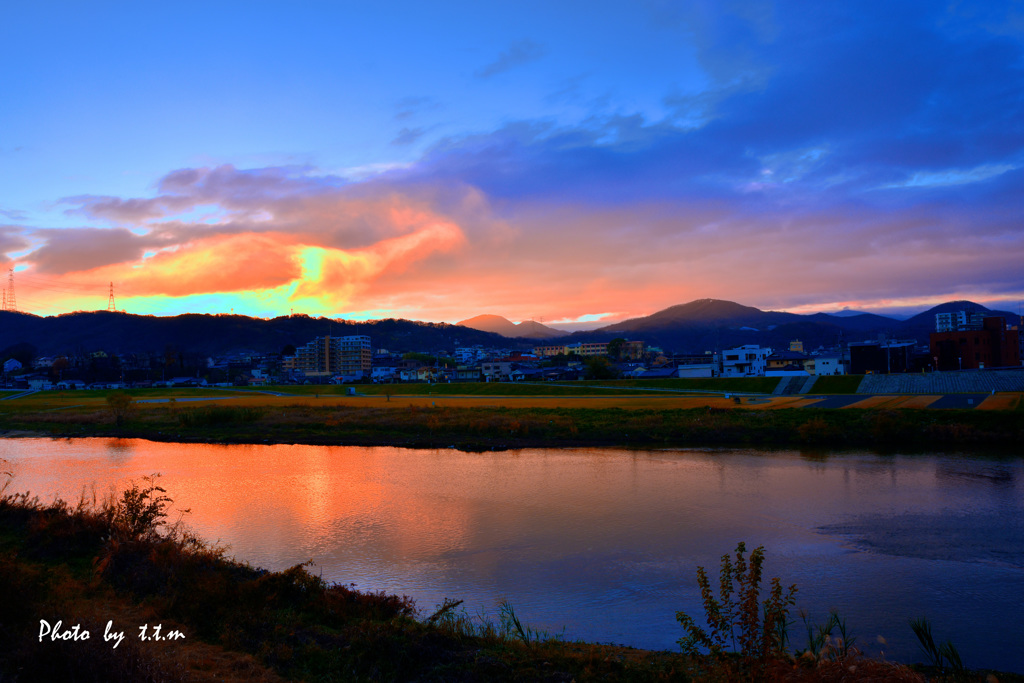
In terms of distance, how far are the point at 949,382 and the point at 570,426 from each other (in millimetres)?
35397

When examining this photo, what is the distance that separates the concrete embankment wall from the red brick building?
26.1 metres

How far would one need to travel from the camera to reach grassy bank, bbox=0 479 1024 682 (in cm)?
580

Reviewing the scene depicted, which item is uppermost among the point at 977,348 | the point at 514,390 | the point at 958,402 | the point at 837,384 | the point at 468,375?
the point at 977,348

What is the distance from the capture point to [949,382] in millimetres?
49375

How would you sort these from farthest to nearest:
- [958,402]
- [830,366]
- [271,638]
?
[830,366] < [958,402] < [271,638]

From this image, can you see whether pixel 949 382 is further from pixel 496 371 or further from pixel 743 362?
pixel 496 371

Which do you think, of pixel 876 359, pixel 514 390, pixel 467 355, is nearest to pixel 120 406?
pixel 514 390

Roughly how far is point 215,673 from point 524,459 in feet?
69.3

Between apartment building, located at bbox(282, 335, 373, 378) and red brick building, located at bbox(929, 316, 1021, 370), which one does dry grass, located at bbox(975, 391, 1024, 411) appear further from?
apartment building, located at bbox(282, 335, 373, 378)

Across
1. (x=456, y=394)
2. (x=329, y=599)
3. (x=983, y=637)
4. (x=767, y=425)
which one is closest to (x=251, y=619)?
(x=329, y=599)

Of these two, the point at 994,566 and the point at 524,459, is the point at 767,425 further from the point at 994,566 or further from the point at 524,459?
the point at 994,566

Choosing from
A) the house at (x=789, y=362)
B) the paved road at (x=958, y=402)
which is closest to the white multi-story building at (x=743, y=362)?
the house at (x=789, y=362)

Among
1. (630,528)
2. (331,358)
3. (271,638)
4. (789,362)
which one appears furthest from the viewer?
(331,358)

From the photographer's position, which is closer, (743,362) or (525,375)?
(743,362)
